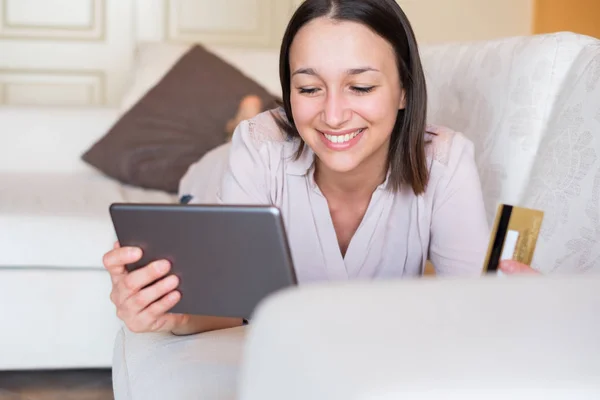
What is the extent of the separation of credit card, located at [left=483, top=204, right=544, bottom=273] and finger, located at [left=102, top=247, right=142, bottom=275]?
0.47 meters

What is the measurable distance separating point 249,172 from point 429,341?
3.69ft

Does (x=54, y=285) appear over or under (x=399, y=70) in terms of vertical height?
under

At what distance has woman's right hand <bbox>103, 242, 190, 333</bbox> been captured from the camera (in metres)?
1.07

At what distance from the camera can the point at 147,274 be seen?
1.07 meters

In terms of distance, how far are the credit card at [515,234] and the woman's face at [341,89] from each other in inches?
22.9

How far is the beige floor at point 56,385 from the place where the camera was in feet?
7.34

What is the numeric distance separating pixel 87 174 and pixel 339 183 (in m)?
1.61

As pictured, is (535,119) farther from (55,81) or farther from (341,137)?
(55,81)

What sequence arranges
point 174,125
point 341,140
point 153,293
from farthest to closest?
point 174,125, point 341,140, point 153,293

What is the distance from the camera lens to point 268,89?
291 cm

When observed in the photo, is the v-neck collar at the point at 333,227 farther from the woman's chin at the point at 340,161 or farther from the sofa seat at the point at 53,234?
the sofa seat at the point at 53,234

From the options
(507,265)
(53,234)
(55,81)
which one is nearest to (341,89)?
(507,265)

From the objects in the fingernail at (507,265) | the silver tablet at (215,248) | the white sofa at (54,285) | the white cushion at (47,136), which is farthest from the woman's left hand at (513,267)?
the white cushion at (47,136)

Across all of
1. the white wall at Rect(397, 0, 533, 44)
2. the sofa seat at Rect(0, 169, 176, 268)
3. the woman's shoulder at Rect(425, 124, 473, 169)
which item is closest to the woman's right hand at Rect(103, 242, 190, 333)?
the woman's shoulder at Rect(425, 124, 473, 169)
